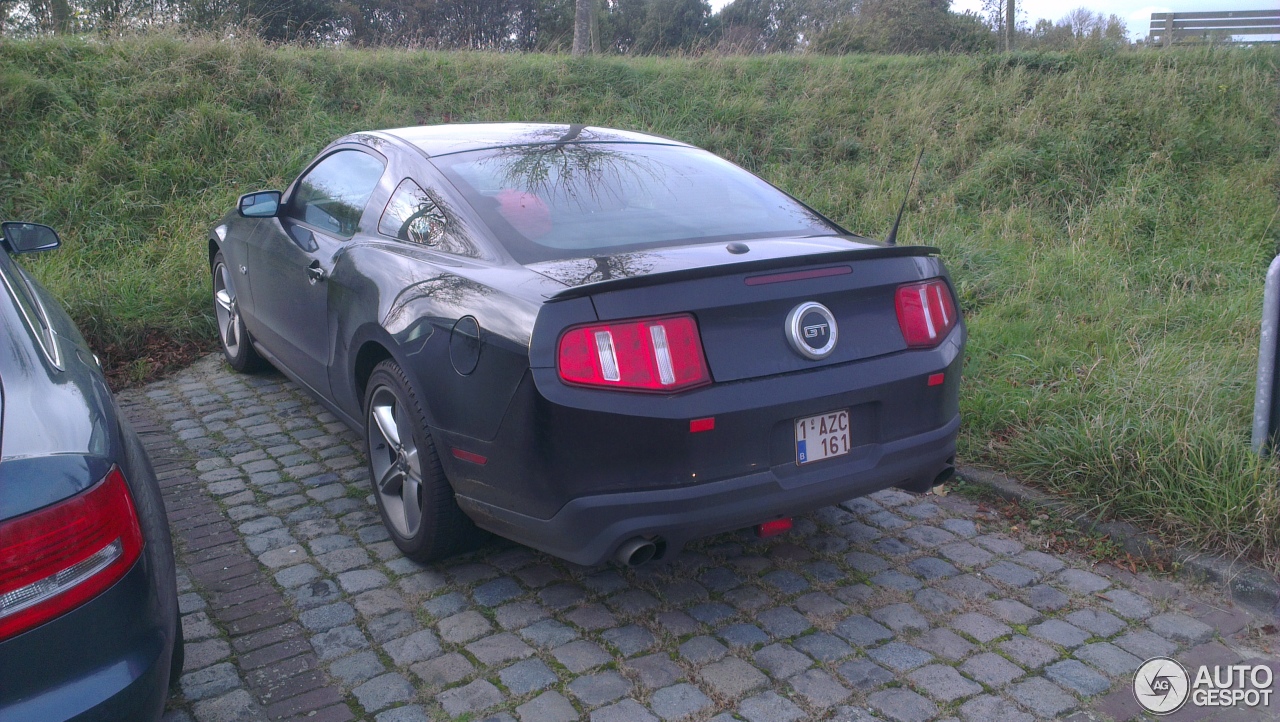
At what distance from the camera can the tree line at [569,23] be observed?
1321 centimetres

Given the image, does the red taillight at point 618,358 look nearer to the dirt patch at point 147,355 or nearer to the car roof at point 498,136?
the car roof at point 498,136

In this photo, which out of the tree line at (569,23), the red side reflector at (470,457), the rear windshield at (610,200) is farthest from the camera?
the tree line at (569,23)

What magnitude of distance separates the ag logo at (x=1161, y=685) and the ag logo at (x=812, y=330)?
1355mm

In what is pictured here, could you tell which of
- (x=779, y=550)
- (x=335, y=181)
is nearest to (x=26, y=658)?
(x=779, y=550)

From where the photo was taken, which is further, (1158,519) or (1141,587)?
(1158,519)

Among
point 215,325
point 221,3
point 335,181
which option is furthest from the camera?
point 221,3

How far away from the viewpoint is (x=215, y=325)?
6738 mm

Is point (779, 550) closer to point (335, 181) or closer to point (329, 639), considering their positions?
point (329, 639)

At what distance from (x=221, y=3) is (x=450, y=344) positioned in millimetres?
19425

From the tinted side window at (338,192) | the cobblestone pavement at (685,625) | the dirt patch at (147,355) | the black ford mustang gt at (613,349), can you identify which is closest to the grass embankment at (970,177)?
the dirt patch at (147,355)

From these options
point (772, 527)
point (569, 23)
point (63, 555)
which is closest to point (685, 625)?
point (772, 527)

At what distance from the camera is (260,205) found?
4750 millimetres

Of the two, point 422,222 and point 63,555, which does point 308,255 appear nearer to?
point 422,222

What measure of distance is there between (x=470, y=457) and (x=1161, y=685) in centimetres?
222
